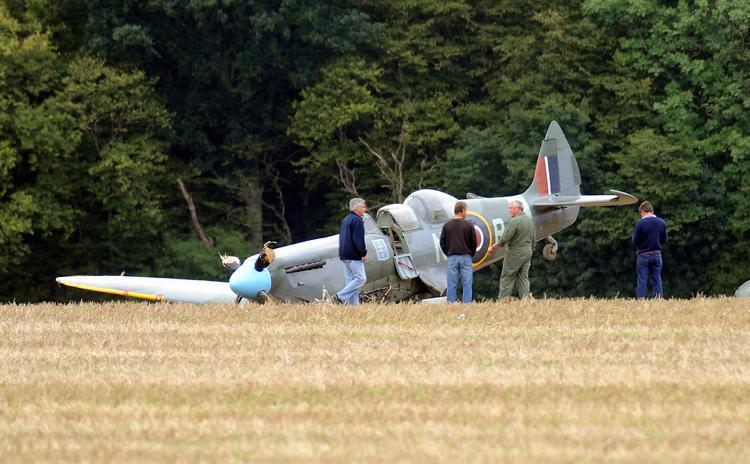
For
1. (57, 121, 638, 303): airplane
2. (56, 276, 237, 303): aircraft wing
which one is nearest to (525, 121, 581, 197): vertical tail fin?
(57, 121, 638, 303): airplane

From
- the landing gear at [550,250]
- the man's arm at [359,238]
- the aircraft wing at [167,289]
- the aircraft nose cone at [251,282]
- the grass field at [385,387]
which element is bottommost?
the aircraft wing at [167,289]

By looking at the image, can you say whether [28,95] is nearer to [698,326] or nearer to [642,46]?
[642,46]

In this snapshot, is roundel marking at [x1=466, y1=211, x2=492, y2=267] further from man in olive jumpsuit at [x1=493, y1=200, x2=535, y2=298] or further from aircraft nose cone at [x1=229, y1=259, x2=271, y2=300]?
aircraft nose cone at [x1=229, y1=259, x2=271, y2=300]

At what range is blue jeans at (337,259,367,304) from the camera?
2114 cm

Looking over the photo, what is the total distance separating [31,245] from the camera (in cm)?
4834

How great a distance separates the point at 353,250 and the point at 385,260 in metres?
2.50

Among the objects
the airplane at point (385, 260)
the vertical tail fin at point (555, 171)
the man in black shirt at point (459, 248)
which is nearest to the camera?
the man in black shirt at point (459, 248)

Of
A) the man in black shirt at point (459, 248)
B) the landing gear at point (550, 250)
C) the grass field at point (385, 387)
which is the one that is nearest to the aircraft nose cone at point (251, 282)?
the man in black shirt at point (459, 248)

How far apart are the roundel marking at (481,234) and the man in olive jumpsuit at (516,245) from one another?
386 centimetres

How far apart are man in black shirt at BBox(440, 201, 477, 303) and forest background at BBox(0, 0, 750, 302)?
2503 cm

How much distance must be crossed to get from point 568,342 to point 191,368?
3.72m

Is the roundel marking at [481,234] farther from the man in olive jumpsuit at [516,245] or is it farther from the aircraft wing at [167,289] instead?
the aircraft wing at [167,289]

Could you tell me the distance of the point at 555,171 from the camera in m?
29.7

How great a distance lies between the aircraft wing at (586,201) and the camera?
87.5ft
